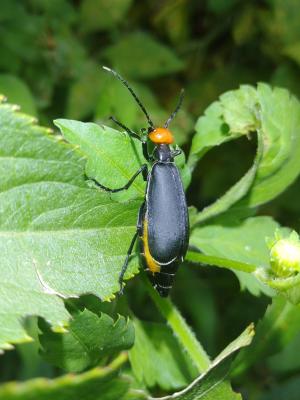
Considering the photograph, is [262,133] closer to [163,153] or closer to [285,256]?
[163,153]

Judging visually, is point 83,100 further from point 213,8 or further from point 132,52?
point 213,8

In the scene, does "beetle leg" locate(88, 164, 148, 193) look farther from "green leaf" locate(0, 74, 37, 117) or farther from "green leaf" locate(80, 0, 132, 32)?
"green leaf" locate(80, 0, 132, 32)

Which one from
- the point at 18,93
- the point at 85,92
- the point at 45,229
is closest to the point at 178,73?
the point at 85,92

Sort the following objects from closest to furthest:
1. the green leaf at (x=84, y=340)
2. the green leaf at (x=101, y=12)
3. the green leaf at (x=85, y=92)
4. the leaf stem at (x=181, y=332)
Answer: the green leaf at (x=84, y=340) → the leaf stem at (x=181, y=332) → the green leaf at (x=85, y=92) → the green leaf at (x=101, y=12)

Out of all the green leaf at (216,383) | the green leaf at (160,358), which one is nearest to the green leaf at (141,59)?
the green leaf at (160,358)

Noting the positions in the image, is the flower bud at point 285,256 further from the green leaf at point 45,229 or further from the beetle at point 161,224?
the green leaf at point 45,229
